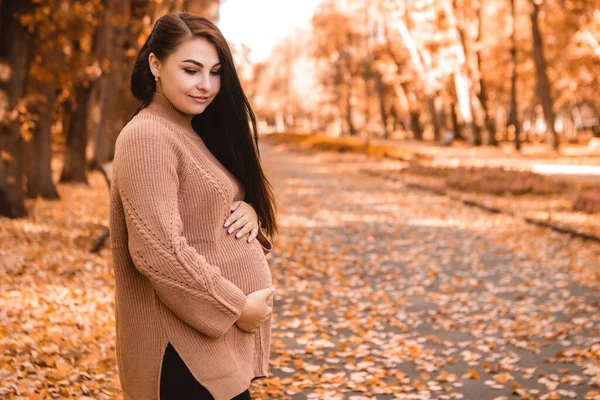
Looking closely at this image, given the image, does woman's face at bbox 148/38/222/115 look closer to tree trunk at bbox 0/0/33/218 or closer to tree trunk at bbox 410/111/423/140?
tree trunk at bbox 0/0/33/218

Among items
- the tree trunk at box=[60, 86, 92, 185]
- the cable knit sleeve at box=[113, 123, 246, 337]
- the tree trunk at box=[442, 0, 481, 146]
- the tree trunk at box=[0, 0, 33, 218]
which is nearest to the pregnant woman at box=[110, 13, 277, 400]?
the cable knit sleeve at box=[113, 123, 246, 337]

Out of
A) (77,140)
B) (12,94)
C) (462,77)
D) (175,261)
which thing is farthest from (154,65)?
(462,77)

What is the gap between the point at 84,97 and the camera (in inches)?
739

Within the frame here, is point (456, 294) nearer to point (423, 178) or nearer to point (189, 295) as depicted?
point (189, 295)

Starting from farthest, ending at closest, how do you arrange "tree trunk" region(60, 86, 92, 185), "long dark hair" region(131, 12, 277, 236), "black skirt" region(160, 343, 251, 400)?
"tree trunk" region(60, 86, 92, 185), "long dark hair" region(131, 12, 277, 236), "black skirt" region(160, 343, 251, 400)

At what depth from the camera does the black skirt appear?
2402mm

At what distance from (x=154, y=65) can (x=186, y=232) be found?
1.93ft

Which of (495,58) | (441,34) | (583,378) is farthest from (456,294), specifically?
(495,58)

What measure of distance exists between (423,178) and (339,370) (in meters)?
19.9

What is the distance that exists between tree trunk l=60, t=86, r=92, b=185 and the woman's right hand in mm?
17209

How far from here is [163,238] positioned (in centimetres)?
226

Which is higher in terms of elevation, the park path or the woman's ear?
the woman's ear

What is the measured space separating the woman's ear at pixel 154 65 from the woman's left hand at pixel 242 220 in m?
0.52

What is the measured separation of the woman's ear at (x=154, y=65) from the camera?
101 inches
